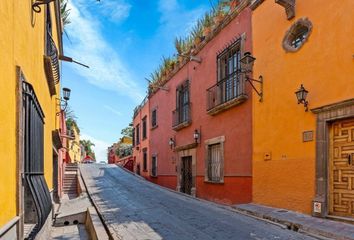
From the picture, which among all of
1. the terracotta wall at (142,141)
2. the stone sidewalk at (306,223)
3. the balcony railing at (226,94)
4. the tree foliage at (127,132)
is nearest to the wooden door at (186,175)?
the balcony railing at (226,94)

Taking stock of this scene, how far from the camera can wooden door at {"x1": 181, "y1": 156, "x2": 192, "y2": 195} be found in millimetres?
13930

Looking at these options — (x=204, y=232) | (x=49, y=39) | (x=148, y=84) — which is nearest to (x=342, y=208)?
(x=204, y=232)

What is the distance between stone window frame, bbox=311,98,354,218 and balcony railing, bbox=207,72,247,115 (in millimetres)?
2953

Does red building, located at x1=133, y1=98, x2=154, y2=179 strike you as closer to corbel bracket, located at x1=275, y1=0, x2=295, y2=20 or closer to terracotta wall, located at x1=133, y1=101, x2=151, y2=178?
terracotta wall, located at x1=133, y1=101, x2=151, y2=178

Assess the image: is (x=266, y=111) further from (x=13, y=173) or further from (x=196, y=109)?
(x=13, y=173)

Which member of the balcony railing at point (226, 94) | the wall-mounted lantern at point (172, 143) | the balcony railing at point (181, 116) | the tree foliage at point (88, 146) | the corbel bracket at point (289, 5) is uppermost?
the corbel bracket at point (289, 5)

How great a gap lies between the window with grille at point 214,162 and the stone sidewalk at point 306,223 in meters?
3.28

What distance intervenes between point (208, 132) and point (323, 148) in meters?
5.84

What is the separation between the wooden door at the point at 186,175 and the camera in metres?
13.9

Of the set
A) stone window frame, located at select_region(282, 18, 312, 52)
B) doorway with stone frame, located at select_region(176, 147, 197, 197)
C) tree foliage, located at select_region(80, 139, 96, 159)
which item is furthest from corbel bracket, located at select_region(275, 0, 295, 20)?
tree foliage, located at select_region(80, 139, 96, 159)

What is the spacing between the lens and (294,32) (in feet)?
25.5

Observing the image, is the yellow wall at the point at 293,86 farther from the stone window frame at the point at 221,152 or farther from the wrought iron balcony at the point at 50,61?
the wrought iron balcony at the point at 50,61

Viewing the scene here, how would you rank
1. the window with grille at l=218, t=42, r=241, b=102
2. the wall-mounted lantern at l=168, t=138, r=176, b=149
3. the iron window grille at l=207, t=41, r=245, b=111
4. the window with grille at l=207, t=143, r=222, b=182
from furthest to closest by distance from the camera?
the wall-mounted lantern at l=168, t=138, r=176, b=149 < the window with grille at l=207, t=143, r=222, b=182 < the window with grille at l=218, t=42, r=241, b=102 < the iron window grille at l=207, t=41, r=245, b=111

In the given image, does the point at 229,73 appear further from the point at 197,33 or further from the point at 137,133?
the point at 137,133
